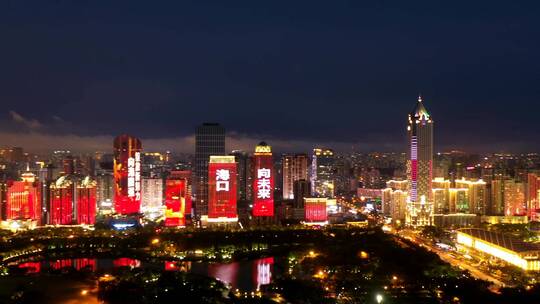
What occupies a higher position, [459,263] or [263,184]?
[263,184]

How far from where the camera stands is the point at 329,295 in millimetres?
12227

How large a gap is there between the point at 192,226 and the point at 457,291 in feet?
41.8

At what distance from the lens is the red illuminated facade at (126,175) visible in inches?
993

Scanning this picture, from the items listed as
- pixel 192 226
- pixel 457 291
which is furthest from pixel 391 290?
pixel 192 226

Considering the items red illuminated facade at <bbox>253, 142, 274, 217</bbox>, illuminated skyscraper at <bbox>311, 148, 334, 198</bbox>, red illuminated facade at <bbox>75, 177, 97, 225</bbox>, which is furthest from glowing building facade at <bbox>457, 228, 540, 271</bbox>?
illuminated skyscraper at <bbox>311, 148, 334, 198</bbox>

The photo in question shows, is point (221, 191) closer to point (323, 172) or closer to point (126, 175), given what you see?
point (126, 175)

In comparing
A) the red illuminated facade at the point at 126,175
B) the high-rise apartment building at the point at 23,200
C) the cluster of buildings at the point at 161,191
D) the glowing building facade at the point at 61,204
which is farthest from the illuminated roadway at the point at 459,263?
the high-rise apartment building at the point at 23,200

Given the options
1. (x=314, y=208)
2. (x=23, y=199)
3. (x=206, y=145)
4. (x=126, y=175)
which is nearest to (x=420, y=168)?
(x=314, y=208)

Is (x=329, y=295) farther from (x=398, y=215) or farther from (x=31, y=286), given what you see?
(x=398, y=215)

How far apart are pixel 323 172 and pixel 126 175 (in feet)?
48.3

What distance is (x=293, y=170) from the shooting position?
3053cm

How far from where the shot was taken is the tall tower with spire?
24.1m

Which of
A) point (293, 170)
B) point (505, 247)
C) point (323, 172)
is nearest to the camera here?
point (505, 247)

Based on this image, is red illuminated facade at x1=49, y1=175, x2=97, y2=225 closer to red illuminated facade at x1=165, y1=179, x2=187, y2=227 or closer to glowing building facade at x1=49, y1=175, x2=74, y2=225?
glowing building facade at x1=49, y1=175, x2=74, y2=225
